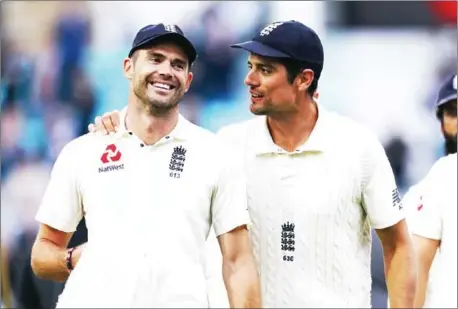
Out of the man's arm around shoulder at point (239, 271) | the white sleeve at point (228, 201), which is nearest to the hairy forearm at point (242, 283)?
the man's arm around shoulder at point (239, 271)

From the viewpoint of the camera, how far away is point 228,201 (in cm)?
447

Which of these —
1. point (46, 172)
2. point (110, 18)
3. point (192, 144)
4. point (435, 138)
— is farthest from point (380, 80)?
point (192, 144)

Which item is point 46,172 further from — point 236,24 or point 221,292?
point 221,292

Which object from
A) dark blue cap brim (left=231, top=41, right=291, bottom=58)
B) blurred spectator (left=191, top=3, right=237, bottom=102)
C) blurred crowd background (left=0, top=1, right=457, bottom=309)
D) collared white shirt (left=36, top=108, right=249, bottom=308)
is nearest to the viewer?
collared white shirt (left=36, top=108, right=249, bottom=308)

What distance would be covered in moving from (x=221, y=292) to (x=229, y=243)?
1.06m

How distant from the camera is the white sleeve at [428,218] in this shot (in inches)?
228

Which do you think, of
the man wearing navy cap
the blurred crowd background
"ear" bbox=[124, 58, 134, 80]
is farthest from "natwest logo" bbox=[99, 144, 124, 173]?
the blurred crowd background

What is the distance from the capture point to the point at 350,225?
5.00 m

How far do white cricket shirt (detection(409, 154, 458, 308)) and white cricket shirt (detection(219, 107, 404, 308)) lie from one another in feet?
2.58

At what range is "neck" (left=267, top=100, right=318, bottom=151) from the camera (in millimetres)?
5078

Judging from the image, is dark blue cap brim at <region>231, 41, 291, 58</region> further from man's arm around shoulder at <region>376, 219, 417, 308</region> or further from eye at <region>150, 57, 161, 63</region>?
man's arm around shoulder at <region>376, 219, 417, 308</region>

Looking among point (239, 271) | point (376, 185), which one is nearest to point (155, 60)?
point (239, 271)

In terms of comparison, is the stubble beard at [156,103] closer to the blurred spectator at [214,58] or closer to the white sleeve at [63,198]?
the white sleeve at [63,198]

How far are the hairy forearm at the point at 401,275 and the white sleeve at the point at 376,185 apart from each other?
0.17 m
